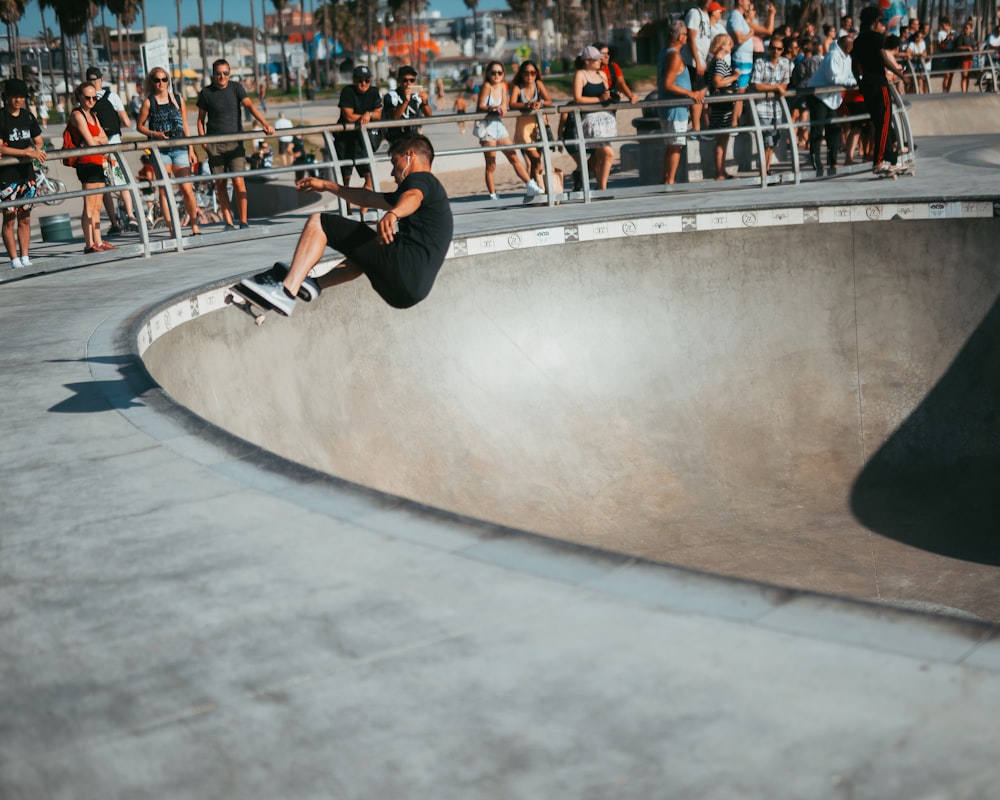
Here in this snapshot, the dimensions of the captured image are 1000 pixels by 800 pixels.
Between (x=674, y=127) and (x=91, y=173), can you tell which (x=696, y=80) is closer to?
(x=674, y=127)

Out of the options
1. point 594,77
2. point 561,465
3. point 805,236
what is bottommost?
point 561,465

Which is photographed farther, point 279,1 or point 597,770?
point 279,1

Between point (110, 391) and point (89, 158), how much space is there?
6838 mm

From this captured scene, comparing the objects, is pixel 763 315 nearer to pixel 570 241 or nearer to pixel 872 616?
pixel 570 241

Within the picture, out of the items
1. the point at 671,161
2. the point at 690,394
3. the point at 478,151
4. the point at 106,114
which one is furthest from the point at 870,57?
the point at 106,114

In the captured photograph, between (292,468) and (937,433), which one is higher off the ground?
(292,468)

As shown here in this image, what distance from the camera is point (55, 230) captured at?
15469 mm

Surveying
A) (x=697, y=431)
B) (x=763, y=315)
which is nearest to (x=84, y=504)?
(x=697, y=431)

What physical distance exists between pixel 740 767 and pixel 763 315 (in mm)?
9013

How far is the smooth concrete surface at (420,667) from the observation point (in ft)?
7.75

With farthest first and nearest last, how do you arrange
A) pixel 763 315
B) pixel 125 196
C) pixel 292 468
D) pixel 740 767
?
pixel 125 196
pixel 763 315
pixel 292 468
pixel 740 767

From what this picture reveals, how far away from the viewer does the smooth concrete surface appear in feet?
7.75

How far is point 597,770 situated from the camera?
2355 mm

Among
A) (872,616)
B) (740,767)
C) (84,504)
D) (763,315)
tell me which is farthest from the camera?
(763,315)
